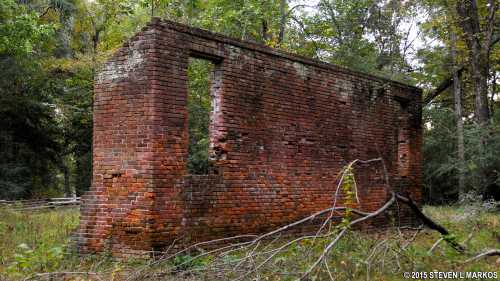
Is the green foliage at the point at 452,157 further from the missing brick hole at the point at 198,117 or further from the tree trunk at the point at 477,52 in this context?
the missing brick hole at the point at 198,117

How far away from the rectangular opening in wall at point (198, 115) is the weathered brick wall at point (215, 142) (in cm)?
659

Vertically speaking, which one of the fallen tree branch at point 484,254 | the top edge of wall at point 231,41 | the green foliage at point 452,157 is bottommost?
the fallen tree branch at point 484,254

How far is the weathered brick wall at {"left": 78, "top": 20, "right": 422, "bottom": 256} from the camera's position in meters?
7.73

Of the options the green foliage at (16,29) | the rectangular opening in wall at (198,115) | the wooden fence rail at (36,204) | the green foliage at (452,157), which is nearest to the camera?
the green foliage at (16,29)

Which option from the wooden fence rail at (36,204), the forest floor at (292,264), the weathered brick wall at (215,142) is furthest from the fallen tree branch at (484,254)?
the wooden fence rail at (36,204)

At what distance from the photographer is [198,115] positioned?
1766 centimetres

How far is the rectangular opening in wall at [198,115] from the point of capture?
16.7 m

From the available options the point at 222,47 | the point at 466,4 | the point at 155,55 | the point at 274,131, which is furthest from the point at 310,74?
the point at 466,4

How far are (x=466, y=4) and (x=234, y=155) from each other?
12056 millimetres

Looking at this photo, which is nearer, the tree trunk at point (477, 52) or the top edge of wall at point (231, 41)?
the top edge of wall at point (231, 41)

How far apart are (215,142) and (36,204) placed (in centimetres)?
1201

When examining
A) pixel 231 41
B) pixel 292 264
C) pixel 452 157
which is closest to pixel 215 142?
pixel 231 41

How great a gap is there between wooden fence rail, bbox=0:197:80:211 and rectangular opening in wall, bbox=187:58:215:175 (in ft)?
17.2

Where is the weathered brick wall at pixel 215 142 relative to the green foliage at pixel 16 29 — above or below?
below
